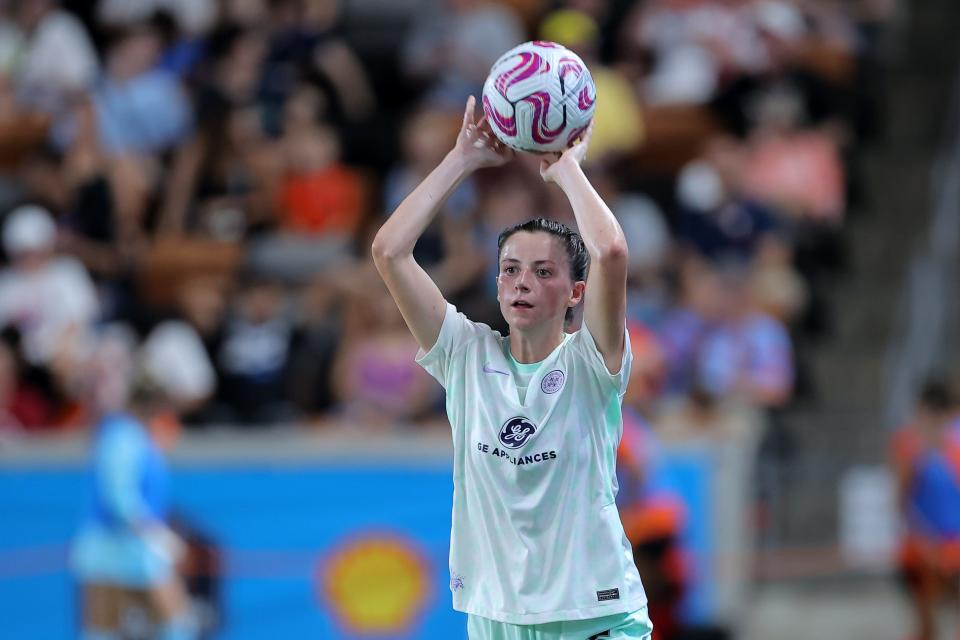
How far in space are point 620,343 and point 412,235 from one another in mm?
743

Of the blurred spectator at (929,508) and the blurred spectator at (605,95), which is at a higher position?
the blurred spectator at (605,95)

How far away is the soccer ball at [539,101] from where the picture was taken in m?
4.74

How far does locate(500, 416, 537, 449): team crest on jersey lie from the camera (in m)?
4.65

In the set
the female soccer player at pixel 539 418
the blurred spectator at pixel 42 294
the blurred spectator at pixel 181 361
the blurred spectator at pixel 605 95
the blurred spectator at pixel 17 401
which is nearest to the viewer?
the female soccer player at pixel 539 418

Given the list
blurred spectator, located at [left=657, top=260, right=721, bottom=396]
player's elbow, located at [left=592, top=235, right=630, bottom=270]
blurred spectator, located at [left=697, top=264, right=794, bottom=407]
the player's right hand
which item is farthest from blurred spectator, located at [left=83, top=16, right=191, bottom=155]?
player's elbow, located at [left=592, top=235, right=630, bottom=270]

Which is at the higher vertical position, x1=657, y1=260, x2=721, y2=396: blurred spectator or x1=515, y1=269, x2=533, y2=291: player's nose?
x1=657, y1=260, x2=721, y2=396: blurred spectator

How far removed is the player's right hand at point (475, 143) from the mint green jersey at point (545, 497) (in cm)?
65

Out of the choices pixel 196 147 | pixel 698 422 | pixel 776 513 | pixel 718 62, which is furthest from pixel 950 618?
pixel 196 147

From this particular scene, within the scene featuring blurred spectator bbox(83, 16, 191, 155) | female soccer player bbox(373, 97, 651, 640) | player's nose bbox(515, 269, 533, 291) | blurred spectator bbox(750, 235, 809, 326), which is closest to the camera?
female soccer player bbox(373, 97, 651, 640)

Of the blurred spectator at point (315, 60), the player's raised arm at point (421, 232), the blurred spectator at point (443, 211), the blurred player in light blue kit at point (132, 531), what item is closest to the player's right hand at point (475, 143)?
the player's raised arm at point (421, 232)

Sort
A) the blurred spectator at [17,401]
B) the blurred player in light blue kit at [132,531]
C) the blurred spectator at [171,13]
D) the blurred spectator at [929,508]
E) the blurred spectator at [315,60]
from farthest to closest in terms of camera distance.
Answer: the blurred spectator at [171,13]
the blurred spectator at [315,60]
the blurred spectator at [17,401]
the blurred spectator at [929,508]
the blurred player in light blue kit at [132,531]

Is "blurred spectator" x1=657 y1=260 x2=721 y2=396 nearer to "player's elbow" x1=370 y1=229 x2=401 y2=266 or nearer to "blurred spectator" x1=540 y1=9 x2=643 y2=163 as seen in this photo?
"blurred spectator" x1=540 y1=9 x2=643 y2=163

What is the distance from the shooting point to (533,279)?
470cm

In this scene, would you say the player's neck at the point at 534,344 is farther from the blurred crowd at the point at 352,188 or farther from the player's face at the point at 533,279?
the blurred crowd at the point at 352,188
